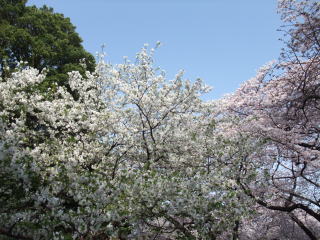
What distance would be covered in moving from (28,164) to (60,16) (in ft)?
59.0

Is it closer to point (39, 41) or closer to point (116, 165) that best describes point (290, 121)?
point (116, 165)

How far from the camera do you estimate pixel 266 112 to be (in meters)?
12.9

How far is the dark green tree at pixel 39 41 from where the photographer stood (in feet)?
59.8

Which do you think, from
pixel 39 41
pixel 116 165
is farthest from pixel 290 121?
pixel 39 41

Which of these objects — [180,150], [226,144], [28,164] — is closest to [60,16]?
[180,150]

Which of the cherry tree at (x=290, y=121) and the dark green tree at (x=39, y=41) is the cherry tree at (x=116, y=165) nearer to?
the cherry tree at (x=290, y=121)

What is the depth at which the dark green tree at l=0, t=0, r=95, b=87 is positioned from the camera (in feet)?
59.8

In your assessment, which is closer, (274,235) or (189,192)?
(189,192)

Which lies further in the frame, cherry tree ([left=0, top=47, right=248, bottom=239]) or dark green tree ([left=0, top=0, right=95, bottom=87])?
dark green tree ([left=0, top=0, right=95, bottom=87])

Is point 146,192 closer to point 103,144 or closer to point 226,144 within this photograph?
point 226,144

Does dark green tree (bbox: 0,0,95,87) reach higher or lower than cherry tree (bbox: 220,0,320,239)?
higher

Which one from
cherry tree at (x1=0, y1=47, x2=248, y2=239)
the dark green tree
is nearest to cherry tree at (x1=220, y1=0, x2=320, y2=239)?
cherry tree at (x1=0, y1=47, x2=248, y2=239)

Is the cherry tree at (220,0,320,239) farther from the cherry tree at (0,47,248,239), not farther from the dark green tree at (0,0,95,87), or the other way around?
the dark green tree at (0,0,95,87)

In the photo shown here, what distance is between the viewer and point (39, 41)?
61.5ft
